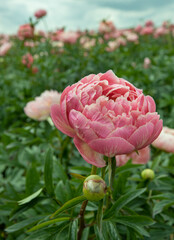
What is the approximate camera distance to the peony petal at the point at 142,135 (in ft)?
1.57

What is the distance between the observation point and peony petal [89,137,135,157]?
468mm

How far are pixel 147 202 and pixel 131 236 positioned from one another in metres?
0.18

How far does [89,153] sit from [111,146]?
2.1 inches

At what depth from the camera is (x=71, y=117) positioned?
503 mm

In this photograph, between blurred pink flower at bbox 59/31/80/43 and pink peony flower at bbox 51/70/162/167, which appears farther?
blurred pink flower at bbox 59/31/80/43

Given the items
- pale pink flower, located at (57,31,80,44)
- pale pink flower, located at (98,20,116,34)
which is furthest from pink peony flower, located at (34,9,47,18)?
pale pink flower, located at (98,20,116,34)

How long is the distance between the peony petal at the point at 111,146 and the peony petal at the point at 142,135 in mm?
11

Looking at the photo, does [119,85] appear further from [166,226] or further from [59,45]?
[59,45]

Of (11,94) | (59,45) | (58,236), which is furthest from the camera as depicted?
(59,45)

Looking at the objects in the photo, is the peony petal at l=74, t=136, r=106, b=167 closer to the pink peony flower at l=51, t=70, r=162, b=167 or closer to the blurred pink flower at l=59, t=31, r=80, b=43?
the pink peony flower at l=51, t=70, r=162, b=167

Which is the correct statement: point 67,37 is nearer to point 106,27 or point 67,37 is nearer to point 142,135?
point 106,27

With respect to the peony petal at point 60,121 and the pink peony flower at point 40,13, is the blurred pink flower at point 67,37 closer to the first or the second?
the pink peony flower at point 40,13

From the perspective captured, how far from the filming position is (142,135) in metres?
0.48

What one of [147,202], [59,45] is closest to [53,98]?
[147,202]
